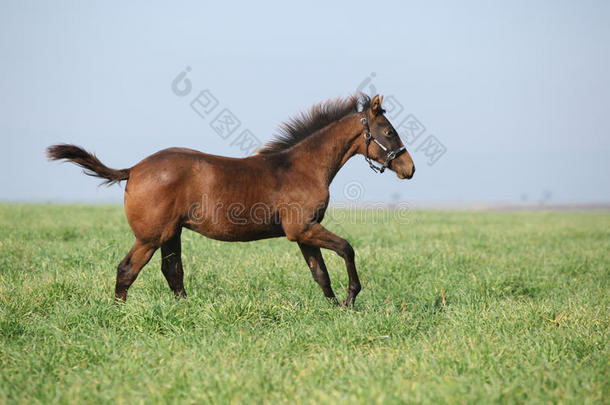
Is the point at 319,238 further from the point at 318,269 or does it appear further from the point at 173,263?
the point at 173,263

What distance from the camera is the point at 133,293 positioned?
5898mm

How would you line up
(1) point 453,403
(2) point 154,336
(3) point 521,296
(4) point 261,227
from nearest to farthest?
1. (1) point 453,403
2. (2) point 154,336
3. (4) point 261,227
4. (3) point 521,296

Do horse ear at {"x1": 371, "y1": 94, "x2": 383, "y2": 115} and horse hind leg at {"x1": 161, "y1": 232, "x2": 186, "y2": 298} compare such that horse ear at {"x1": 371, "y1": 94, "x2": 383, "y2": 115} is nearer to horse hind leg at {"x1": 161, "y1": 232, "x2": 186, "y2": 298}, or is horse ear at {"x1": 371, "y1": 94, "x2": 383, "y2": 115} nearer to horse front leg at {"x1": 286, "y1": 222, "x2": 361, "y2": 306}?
horse front leg at {"x1": 286, "y1": 222, "x2": 361, "y2": 306}

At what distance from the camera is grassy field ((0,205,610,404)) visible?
11.3 feet

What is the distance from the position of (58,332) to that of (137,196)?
5.16 ft

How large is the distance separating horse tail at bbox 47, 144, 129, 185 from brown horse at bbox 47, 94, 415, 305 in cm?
1

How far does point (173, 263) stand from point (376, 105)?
3159 millimetres

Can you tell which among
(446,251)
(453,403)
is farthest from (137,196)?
(446,251)

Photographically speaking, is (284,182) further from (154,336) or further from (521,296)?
(521,296)


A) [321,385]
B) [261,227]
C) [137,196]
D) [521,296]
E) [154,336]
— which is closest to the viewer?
[321,385]

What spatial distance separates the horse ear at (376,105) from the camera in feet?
18.8

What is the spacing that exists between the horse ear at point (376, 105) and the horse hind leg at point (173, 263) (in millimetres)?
2824

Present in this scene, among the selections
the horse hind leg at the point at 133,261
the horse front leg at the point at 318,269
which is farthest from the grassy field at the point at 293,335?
the horse hind leg at the point at 133,261

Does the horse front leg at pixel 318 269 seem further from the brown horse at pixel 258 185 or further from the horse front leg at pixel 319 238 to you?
the horse front leg at pixel 319 238
